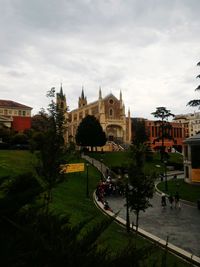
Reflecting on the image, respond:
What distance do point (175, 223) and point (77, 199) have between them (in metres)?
9.67

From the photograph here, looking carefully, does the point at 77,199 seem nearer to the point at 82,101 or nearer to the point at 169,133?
the point at 169,133

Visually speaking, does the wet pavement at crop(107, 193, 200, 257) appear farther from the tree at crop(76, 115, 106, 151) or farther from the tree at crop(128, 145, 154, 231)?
the tree at crop(76, 115, 106, 151)

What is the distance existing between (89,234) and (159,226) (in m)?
19.3

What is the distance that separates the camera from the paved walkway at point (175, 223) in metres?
17.6

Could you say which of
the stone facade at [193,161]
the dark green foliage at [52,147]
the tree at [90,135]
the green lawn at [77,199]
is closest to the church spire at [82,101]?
the tree at [90,135]

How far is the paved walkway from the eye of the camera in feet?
57.8

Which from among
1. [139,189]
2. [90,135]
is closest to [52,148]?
[139,189]

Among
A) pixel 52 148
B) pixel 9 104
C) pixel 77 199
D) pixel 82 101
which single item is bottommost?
pixel 77 199

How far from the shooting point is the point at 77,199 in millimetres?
29031

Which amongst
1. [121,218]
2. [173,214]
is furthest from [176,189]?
[121,218]

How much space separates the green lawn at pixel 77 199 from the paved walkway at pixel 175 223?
1.78 m

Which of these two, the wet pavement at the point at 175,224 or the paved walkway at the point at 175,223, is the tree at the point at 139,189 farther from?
the paved walkway at the point at 175,223

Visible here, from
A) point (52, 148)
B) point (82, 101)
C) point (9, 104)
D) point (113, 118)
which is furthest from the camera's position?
point (82, 101)

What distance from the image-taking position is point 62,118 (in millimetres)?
18359
